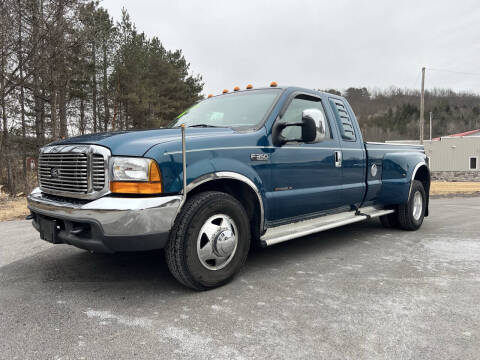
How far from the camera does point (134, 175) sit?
2.71 metres

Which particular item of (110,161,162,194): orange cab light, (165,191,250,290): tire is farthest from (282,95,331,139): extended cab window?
(110,161,162,194): orange cab light

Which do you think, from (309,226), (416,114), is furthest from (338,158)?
(416,114)

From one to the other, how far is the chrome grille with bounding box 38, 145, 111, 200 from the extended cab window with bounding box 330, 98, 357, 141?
2.93m

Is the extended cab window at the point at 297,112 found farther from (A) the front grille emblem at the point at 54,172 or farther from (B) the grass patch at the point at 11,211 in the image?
(B) the grass patch at the point at 11,211

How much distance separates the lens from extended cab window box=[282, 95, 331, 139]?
3.90 m

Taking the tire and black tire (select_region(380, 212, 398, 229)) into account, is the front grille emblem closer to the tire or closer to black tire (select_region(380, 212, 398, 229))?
the tire

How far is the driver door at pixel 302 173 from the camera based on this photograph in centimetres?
364

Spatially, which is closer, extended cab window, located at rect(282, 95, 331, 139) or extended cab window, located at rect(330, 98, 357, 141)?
extended cab window, located at rect(282, 95, 331, 139)

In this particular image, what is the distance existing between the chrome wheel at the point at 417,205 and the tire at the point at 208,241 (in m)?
3.52

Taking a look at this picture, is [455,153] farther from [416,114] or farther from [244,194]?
[416,114]

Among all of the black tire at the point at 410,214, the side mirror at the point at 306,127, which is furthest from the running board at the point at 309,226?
the side mirror at the point at 306,127

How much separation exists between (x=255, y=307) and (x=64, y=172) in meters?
1.85

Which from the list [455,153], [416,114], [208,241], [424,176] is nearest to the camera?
[208,241]

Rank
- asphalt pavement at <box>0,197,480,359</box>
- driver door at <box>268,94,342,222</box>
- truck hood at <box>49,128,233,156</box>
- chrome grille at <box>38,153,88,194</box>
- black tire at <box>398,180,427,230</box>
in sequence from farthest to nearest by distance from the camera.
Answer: black tire at <box>398,180,427,230</box> → driver door at <box>268,94,342,222</box> → chrome grille at <box>38,153,88,194</box> → truck hood at <box>49,128,233,156</box> → asphalt pavement at <box>0,197,480,359</box>
